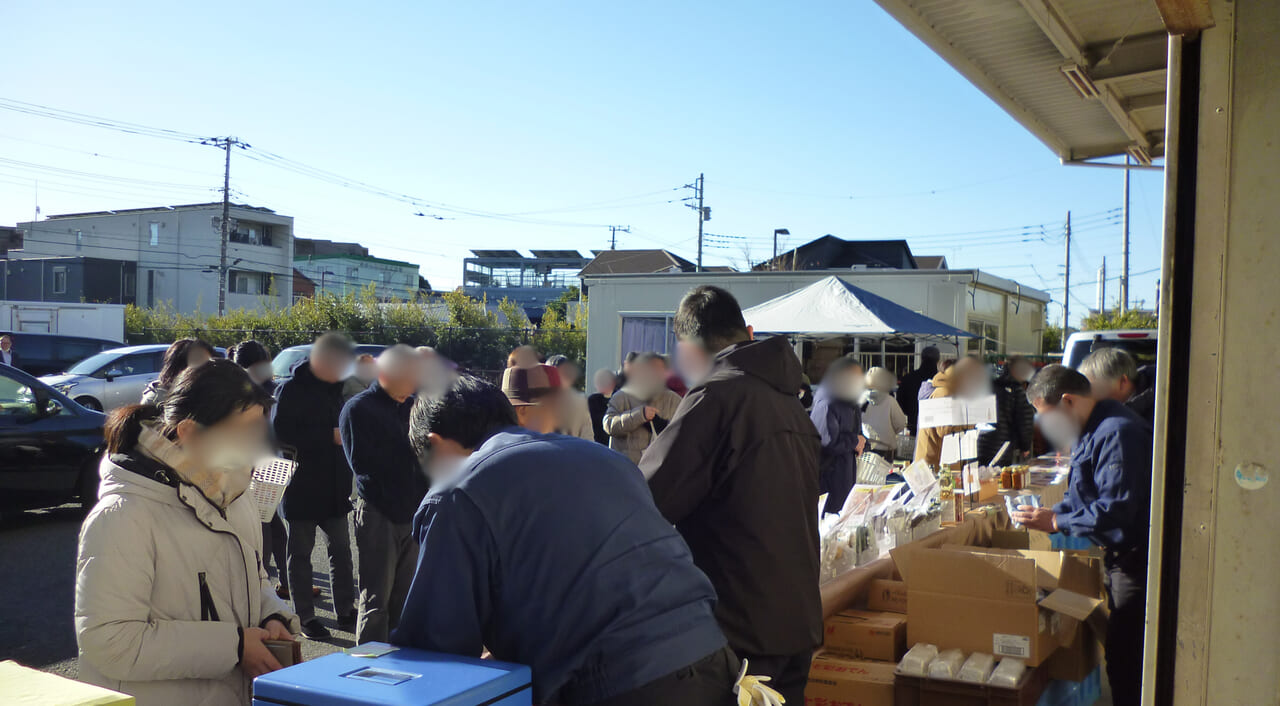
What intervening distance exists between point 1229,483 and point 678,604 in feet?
4.08

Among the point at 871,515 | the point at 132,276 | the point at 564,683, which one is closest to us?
the point at 564,683

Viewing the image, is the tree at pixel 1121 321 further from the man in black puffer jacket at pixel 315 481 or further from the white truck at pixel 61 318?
the white truck at pixel 61 318

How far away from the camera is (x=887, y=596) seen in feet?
13.7

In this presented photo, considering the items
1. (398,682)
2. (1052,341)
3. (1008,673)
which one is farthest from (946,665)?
(1052,341)

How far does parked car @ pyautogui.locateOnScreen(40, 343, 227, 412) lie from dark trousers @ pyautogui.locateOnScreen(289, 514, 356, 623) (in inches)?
426

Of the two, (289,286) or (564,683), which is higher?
(289,286)

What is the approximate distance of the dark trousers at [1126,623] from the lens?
3.85 m

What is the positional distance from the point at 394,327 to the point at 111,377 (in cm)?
1217

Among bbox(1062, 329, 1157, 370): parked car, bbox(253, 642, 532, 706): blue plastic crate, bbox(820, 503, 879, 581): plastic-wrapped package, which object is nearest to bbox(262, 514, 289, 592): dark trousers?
bbox(820, 503, 879, 581): plastic-wrapped package

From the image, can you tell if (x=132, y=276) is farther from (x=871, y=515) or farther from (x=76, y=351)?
(x=871, y=515)

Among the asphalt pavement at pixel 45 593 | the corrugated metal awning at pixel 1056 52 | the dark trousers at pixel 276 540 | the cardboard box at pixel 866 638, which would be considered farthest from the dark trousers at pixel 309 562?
the corrugated metal awning at pixel 1056 52

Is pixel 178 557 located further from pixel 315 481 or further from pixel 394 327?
pixel 394 327

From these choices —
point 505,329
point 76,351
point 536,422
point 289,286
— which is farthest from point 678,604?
point 289,286

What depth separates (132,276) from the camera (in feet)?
145
